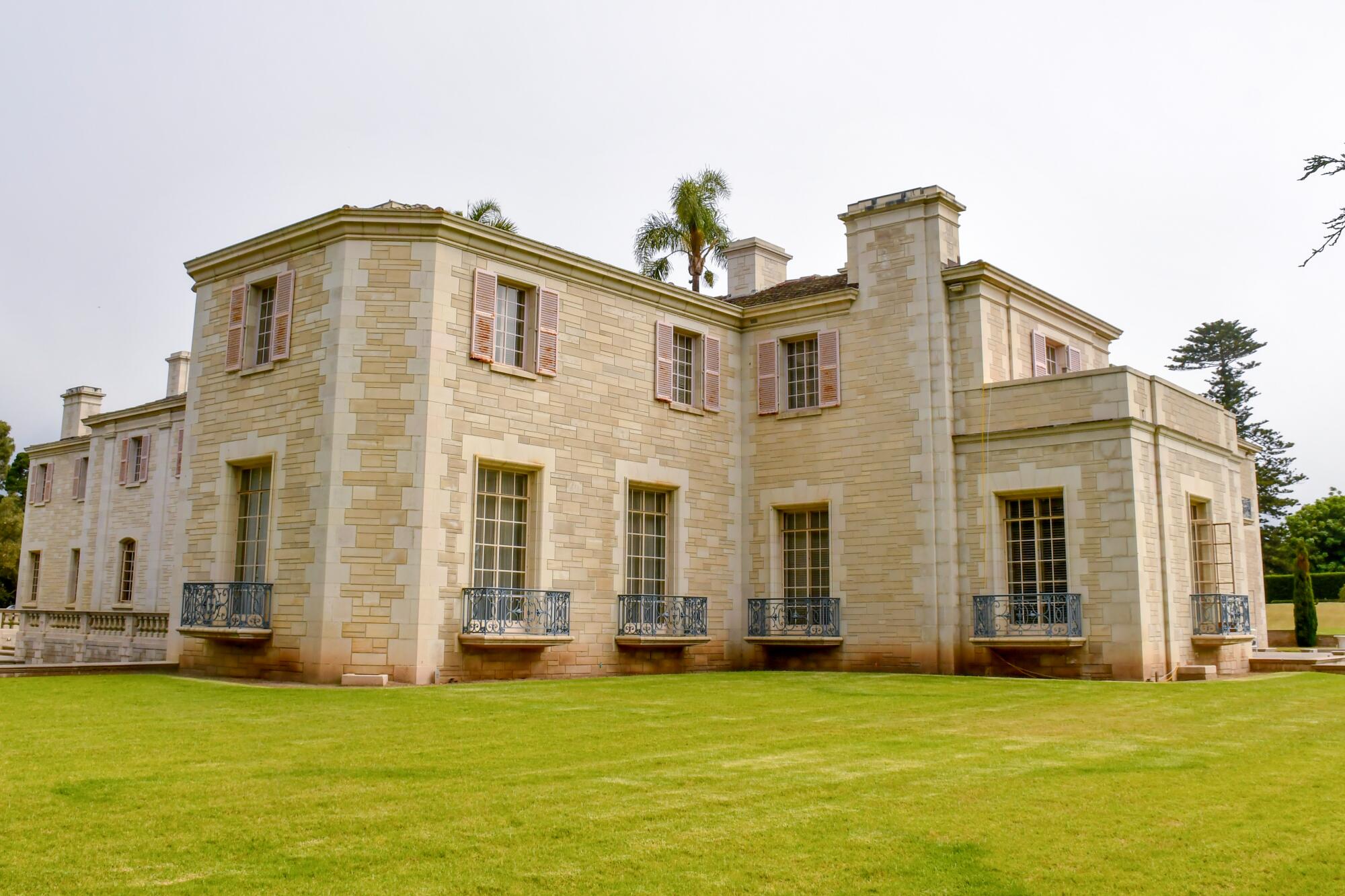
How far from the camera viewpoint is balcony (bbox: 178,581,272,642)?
15.6 metres

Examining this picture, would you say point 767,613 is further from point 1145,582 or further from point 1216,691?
point 1216,691

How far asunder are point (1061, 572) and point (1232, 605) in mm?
3535

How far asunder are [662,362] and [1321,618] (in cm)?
3164

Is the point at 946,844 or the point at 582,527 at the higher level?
the point at 582,527

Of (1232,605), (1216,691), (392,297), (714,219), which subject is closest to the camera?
(1216,691)

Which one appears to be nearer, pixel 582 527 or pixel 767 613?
pixel 582 527

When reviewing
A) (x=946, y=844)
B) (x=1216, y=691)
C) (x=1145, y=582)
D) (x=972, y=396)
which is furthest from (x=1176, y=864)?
(x=972, y=396)

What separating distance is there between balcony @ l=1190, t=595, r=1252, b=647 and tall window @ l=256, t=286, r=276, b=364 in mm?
15272

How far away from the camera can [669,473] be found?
19.0m

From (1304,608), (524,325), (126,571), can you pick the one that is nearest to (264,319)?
(524,325)

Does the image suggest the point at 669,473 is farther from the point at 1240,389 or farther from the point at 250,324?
the point at 1240,389

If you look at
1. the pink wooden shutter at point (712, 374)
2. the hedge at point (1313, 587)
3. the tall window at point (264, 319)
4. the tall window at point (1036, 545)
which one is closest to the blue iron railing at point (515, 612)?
the pink wooden shutter at point (712, 374)

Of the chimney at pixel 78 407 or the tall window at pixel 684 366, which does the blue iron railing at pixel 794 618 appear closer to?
the tall window at pixel 684 366

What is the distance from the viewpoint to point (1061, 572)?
1744cm
